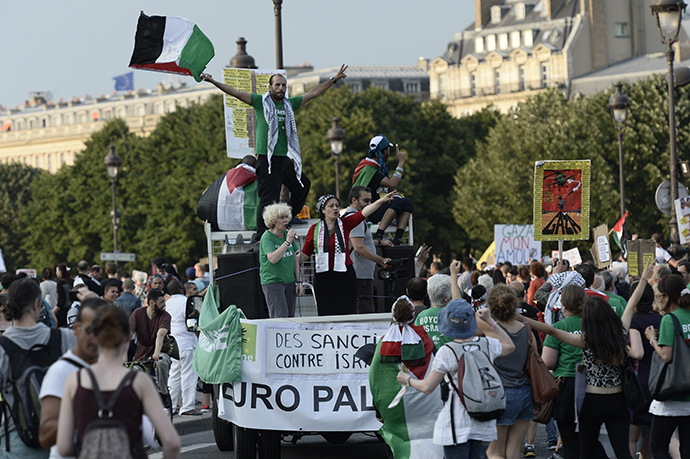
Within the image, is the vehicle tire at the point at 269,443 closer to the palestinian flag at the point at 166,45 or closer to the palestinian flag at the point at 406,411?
the palestinian flag at the point at 406,411

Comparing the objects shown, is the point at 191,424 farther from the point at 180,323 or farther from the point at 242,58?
the point at 242,58

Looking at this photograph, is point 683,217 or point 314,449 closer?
point 314,449

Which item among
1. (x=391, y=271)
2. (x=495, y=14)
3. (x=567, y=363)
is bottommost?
(x=567, y=363)

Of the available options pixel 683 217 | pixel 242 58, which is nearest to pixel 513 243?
pixel 683 217

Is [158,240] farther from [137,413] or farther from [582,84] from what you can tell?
[137,413]

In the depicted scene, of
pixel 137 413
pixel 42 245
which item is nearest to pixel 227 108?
pixel 137 413

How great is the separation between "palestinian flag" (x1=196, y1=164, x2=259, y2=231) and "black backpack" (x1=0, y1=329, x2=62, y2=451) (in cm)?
512

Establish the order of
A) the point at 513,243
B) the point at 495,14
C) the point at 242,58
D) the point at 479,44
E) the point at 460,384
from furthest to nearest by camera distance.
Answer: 1. the point at 479,44
2. the point at 495,14
3. the point at 513,243
4. the point at 242,58
5. the point at 460,384

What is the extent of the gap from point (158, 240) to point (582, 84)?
46.2 meters

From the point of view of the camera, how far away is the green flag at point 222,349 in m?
8.89

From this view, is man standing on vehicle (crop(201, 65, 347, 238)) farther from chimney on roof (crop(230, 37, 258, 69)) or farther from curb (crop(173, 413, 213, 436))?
chimney on roof (crop(230, 37, 258, 69))

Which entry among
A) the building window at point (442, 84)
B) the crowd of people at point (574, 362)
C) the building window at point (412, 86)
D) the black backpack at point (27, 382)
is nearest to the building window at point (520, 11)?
the building window at point (442, 84)

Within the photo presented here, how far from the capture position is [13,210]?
75.9 meters

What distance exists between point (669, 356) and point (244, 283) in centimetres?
389
